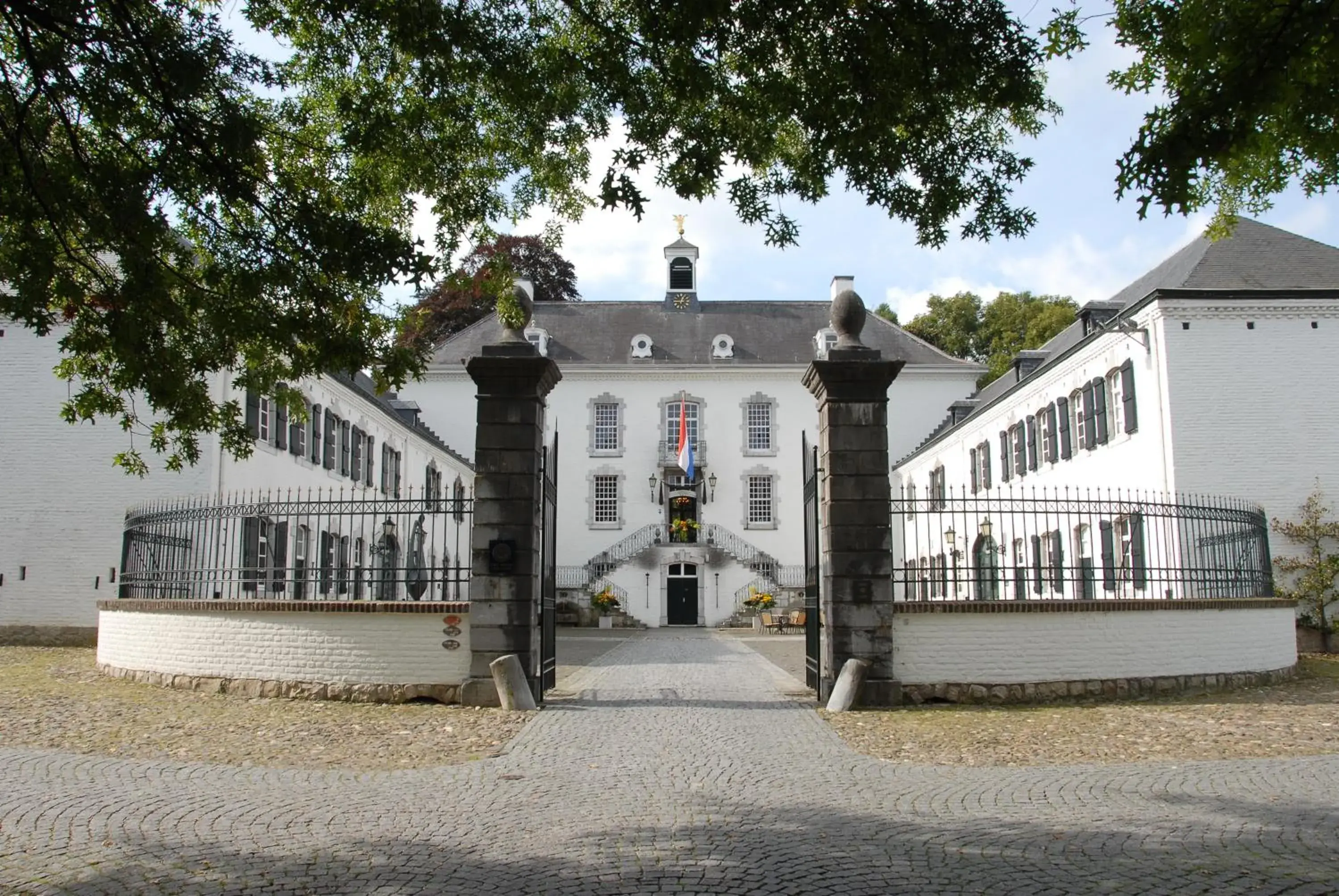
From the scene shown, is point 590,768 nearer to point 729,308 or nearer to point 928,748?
point 928,748

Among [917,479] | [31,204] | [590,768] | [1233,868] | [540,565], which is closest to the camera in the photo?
[1233,868]

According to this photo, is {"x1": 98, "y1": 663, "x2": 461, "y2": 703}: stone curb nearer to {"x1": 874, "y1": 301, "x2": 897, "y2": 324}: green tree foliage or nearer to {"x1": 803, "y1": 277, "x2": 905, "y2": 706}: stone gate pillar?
{"x1": 803, "y1": 277, "x2": 905, "y2": 706}: stone gate pillar

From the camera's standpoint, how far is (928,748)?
8406mm

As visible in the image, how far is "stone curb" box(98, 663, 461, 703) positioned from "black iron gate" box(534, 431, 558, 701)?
3.24ft

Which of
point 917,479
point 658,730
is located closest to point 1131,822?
point 658,730

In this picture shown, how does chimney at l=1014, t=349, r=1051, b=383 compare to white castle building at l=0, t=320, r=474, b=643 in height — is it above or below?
above

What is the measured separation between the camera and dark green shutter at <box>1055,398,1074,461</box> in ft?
83.7

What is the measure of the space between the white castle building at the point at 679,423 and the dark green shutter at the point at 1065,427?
15.3 m

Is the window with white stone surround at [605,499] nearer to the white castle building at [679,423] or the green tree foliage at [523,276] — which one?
the white castle building at [679,423]

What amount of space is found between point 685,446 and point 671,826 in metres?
34.2

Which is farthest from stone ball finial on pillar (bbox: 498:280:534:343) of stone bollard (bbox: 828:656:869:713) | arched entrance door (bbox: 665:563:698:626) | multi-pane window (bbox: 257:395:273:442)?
arched entrance door (bbox: 665:563:698:626)

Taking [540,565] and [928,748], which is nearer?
[928,748]

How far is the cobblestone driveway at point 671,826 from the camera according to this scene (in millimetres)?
4762

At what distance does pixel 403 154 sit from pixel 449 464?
33.4 meters
